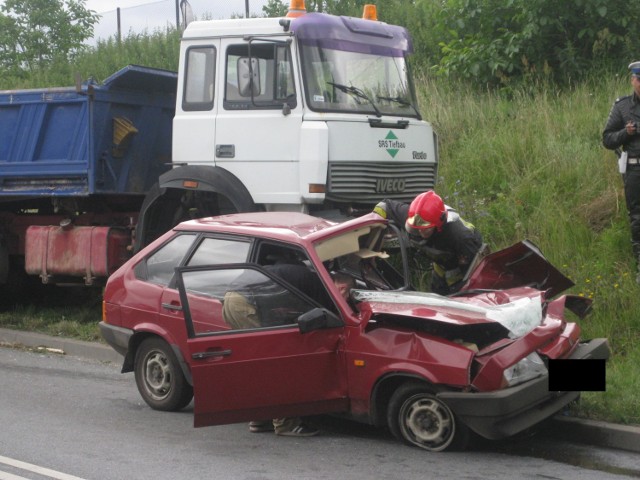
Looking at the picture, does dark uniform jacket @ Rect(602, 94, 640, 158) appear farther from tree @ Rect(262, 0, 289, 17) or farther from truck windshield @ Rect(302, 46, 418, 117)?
tree @ Rect(262, 0, 289, 17)

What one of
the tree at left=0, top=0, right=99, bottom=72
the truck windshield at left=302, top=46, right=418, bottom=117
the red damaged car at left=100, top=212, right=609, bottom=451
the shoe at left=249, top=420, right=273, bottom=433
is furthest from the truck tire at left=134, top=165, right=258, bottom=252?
the tree at left=0, top=0, right=99, bottom=72

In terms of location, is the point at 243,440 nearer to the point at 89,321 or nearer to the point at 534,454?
the point at 534,454

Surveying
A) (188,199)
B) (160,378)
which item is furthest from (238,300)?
(188,199)

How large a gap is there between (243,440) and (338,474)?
1.11m

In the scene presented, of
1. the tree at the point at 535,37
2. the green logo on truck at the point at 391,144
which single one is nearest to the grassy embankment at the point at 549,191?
the tree at the point at 535,37

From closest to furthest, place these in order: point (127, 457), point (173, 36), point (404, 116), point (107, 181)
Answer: point (127, 457), point (404, 116), point (107, 181), point (173, 36)

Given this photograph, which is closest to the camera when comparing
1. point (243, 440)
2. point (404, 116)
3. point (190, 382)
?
point (243, 440)

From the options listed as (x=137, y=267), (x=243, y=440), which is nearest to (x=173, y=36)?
(x=137, y=267)

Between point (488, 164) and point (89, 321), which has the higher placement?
point (488, 164)

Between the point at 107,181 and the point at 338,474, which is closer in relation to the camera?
the point at 338,474

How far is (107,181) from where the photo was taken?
11.2m

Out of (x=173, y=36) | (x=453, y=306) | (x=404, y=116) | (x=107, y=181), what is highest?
(x=173, y=36)

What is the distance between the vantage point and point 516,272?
A: 782 cm

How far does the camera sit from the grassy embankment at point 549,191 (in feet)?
30.0
